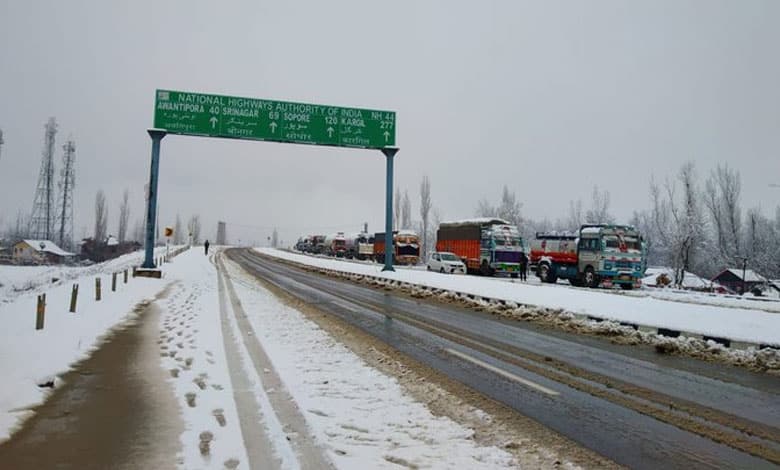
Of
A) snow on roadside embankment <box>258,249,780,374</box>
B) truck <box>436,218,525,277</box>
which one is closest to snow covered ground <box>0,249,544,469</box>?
snow on roadside embankment <box>258,249,780,374</box>

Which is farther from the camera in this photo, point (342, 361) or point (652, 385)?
point (342, 361)

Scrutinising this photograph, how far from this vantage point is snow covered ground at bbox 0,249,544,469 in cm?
457

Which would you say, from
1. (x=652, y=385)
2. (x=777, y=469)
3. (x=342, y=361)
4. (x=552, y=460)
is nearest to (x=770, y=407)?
(x=652, y=385)

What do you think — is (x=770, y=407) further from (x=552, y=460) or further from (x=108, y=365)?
(x=108, y=365)

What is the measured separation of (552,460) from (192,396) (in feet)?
13.8

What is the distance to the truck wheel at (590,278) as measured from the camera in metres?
28.5

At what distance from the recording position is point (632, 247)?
93.6ft

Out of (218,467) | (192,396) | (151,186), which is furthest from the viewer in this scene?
(151,186)

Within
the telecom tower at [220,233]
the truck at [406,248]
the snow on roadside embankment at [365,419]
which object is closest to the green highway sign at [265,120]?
the snow on roadside embankment at [365,419]

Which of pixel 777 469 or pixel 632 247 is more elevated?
pixel 632 247

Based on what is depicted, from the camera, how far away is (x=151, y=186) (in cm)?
2788

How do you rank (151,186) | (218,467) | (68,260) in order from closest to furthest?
(218,467) → (151,186) → (68,260)

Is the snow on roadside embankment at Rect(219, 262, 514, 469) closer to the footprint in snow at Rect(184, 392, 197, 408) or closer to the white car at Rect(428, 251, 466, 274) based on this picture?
the footprint in snow at Rect(184, 392, 197, 408)

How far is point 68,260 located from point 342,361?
284 ft
